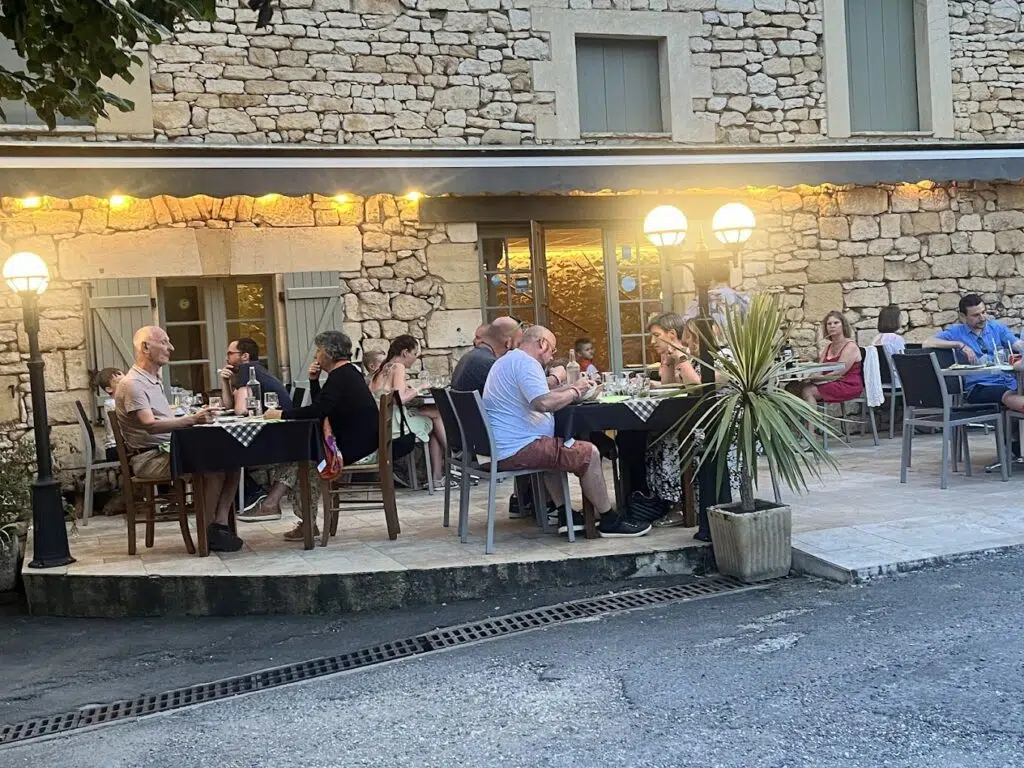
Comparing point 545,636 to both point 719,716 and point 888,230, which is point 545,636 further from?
point 888,230

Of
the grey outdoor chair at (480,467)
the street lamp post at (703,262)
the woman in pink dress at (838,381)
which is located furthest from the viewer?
the woman in pink dress at (838,381)

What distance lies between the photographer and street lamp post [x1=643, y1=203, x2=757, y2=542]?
5723 mm

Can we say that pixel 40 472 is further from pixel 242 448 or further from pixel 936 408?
pixel 936 408

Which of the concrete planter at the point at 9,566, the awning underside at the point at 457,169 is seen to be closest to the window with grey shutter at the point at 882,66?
the awning underside at the point at 457,169

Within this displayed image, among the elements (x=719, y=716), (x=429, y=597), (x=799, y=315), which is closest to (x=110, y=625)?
(x=429, y=597)

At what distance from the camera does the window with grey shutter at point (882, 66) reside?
11297 mm

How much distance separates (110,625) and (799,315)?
7.30 m

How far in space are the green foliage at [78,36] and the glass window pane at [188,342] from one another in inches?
175

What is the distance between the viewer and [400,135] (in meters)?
9.89

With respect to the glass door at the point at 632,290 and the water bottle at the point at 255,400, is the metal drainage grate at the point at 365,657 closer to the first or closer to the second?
the water bottle at the point at 255,400

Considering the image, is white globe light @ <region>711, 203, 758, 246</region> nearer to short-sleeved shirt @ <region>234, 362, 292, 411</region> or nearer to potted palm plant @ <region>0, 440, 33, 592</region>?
short-sleeved shirt @ <region>234, 362, 292, 411</region>

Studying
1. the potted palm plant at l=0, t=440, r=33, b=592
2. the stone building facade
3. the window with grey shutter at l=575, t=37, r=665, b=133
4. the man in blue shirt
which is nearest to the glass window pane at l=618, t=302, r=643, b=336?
the stone building facade

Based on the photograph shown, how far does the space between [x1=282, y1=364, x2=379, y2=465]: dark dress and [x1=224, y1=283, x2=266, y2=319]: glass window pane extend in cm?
350

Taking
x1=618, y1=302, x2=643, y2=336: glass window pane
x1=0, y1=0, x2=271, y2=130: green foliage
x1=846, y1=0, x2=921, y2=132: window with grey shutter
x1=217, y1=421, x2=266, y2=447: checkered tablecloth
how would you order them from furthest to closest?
x1=846, y1=0, x2=921, y2=132: window with grey shutter
x1=618, y1=302, x2=643, y2=336: glass window pane
x1=217, y1=421, x2=266, y2=447: checkered tablecloth
x1=0, y1=0, x2=271, y2=130: green foliage
